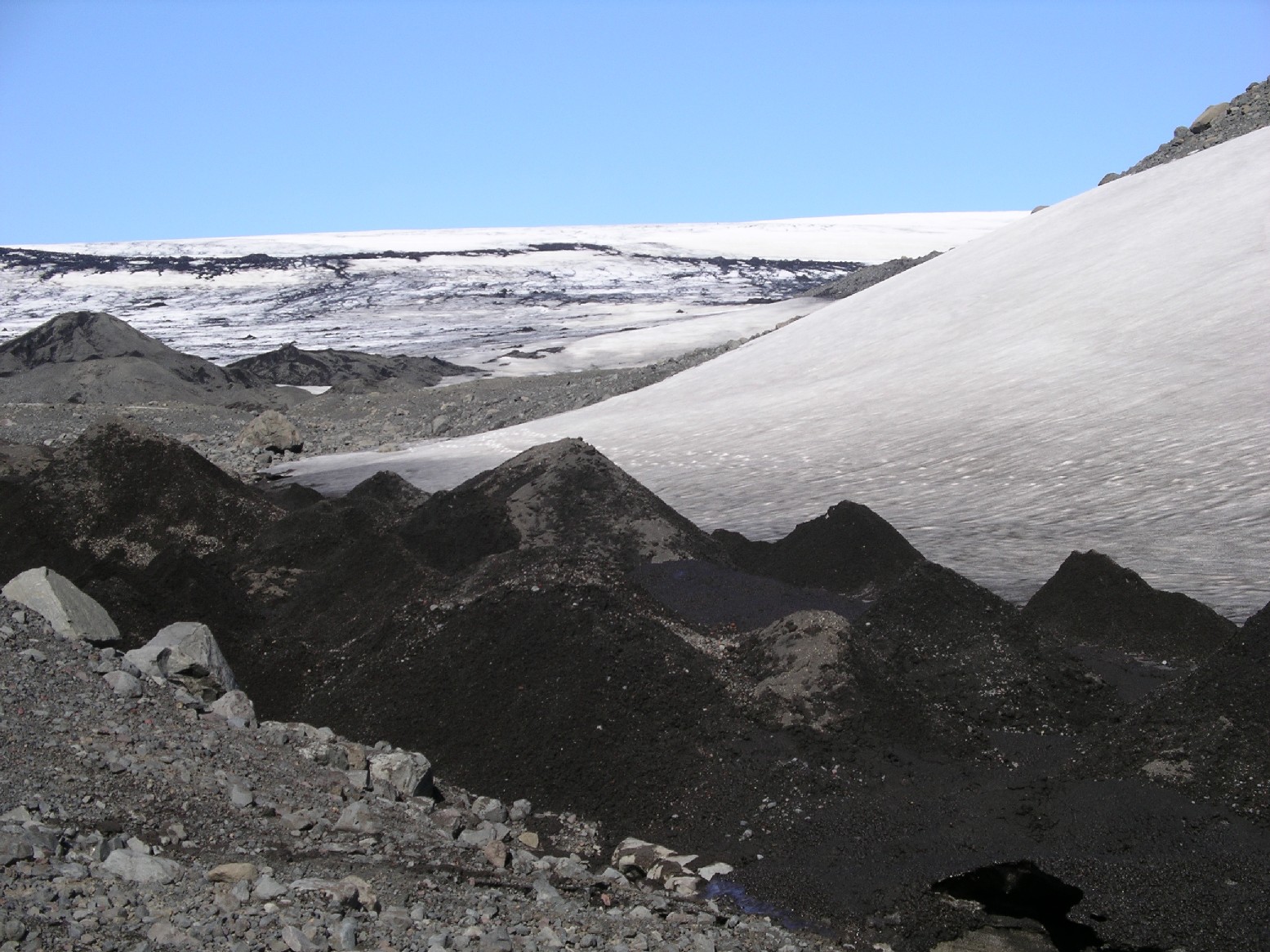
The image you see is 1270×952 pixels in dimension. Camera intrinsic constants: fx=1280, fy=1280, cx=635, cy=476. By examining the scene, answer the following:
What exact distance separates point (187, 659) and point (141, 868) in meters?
2.62

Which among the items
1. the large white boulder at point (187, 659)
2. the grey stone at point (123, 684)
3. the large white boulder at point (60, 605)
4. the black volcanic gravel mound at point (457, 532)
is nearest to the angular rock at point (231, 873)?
the grey stone at point (123, 684)

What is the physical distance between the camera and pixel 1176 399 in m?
13.1

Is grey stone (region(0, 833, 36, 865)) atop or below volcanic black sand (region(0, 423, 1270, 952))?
atop

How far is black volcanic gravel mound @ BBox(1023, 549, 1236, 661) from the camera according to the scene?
7.51 metres

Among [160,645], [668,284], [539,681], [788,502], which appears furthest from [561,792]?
[668,284]

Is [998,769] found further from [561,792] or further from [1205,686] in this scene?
[561,792]

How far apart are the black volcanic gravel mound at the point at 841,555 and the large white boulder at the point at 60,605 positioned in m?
4.79

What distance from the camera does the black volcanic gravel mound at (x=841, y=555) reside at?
9430mm

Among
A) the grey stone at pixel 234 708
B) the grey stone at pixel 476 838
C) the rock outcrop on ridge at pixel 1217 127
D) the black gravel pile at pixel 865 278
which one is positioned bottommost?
the grey stone at pixel 476 838

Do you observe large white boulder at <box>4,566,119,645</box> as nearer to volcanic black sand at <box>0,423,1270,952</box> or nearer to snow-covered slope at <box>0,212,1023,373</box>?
volcanic black sand at <box>0,423,1270,952</box>

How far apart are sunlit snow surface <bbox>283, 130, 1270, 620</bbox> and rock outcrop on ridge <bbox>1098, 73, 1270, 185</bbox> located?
2.01 m

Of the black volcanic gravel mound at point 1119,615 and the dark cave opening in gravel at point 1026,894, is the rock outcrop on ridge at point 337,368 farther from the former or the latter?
the dark cave opening in gravel at point 1026,894

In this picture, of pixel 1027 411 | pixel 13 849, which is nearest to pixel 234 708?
pixel 13 849

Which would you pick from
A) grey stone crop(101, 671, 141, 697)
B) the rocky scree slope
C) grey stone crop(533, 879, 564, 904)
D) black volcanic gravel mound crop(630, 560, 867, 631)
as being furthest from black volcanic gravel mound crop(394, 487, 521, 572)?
grey stone crop(533, 879, 564, 904)
